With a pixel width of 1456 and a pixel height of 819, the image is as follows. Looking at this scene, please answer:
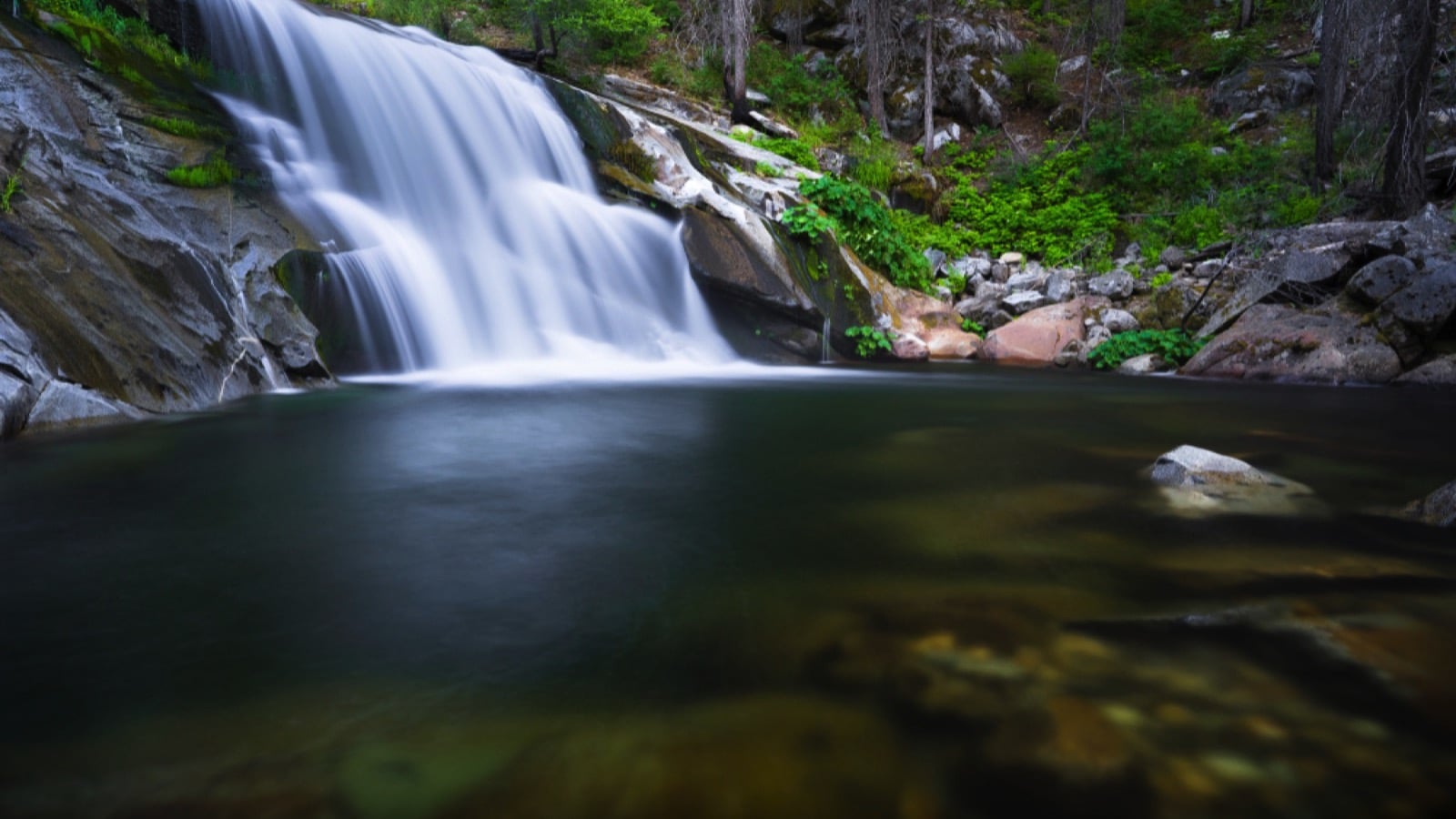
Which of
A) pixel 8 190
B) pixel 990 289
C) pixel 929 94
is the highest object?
pixel 929 94

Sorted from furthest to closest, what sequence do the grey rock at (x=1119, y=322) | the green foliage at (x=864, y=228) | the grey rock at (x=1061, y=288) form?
the grey rock at (x=1061, y=288) → the green foliage at (x=864, y=228) → the grey rock at (x=1119, y=322)

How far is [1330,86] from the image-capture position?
13062mm

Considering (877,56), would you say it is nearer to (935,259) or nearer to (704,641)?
(935,259)

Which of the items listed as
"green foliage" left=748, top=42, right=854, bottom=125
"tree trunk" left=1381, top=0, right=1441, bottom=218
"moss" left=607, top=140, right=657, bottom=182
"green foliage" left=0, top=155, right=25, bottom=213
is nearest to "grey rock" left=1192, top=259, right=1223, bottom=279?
"tree trunk" left=1381, top=0, right=1441, bottom=218

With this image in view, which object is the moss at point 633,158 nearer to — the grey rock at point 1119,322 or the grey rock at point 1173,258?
the grey rock at point 1119,322

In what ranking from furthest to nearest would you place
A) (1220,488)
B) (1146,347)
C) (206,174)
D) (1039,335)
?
(1039,335) → (1146,347) → (206,174) → (1220,488)

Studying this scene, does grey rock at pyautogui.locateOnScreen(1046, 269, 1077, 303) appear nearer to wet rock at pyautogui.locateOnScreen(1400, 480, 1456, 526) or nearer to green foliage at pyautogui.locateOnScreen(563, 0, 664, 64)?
wet rock at pyautogui.locateOnScreen(1400, 480, 1456, 526)

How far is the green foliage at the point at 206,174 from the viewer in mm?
7113

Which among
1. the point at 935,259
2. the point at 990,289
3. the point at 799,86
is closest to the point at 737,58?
the point at 799,86

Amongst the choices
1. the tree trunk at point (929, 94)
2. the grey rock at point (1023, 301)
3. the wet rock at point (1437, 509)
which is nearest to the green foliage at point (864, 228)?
the grey rock at point (1023, 301)

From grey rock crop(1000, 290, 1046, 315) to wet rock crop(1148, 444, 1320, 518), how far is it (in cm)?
936

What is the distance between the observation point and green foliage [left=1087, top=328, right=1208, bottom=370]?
10398mm

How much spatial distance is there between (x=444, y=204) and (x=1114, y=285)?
10304mm

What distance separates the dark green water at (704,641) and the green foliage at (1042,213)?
11703 mm
